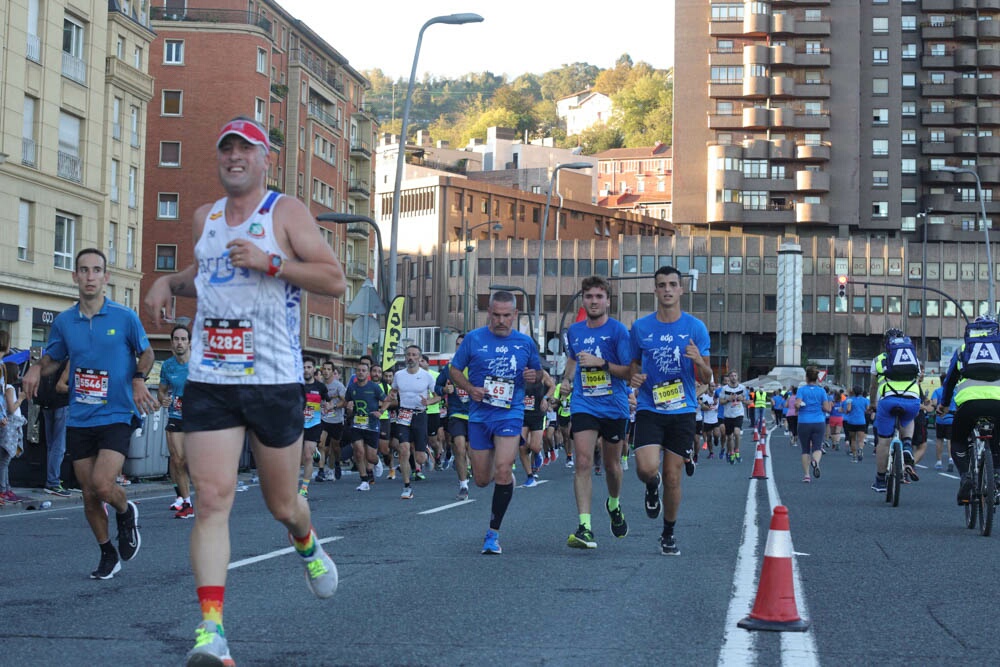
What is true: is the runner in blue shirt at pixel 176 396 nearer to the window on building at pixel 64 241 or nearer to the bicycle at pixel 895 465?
the bicycle at pixel 895 465

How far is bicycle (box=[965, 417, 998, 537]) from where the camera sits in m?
12.6

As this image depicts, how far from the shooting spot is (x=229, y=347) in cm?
583

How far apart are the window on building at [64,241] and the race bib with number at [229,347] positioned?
1382 inches

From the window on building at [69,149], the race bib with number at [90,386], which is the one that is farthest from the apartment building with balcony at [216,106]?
the race bib with number at [90,386]

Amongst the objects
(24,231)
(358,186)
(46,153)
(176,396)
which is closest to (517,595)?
(176,396)

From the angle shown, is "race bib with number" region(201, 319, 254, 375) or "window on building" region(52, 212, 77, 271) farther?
"window on building" region(52, 212, 77, 271)

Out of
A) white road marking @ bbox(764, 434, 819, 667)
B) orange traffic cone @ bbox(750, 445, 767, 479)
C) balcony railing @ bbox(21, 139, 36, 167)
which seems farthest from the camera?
balcony railing @ bbox(21, 139, 36, 167)

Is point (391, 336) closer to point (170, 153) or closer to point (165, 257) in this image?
point (165, 257)

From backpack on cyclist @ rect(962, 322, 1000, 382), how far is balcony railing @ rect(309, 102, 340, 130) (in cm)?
6612

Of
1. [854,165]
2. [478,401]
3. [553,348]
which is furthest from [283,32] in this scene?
[478,401]

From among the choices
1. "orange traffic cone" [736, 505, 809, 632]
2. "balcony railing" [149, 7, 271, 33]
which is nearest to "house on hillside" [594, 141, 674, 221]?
"balcony railing" [149, 7, 271, 33]

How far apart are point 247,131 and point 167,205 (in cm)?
6272

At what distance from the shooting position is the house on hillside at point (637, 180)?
502 ft

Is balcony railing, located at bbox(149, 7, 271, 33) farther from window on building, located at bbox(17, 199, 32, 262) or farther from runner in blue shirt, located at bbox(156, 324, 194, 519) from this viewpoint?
runner in blue shirt, located at bbox(156, 324, 194, 519)
